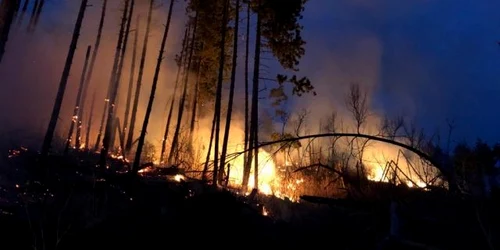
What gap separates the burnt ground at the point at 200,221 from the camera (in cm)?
728

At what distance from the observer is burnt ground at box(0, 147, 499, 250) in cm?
728

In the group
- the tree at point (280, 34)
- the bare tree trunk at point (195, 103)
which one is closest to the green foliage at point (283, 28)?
the tree at point (280, 34)

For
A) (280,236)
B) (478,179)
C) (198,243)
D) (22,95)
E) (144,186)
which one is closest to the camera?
(478,179)

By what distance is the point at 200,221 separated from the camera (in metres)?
9.93

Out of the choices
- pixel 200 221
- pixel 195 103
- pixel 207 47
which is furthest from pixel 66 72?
pixel 200 221

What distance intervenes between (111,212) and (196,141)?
20.9m

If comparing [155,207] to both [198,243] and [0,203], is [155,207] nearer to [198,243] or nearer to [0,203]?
[198,243]

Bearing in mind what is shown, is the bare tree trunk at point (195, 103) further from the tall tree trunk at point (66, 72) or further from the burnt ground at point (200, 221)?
the burnt ground at point (200, 221)

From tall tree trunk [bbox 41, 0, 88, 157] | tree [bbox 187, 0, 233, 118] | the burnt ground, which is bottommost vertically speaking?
the burnt ground

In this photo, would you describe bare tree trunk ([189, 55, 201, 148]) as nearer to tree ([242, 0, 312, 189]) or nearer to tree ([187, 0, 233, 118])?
tree ([187, 0, 233, 118])

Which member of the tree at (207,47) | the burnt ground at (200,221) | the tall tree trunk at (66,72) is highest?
the tree at (207,47)

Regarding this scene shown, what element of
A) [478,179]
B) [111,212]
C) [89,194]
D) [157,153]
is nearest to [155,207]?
[111,212]

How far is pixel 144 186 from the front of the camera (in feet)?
47.0

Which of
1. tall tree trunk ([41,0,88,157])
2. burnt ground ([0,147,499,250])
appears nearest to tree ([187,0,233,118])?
tall tree trunk ([41,0,88,157])
